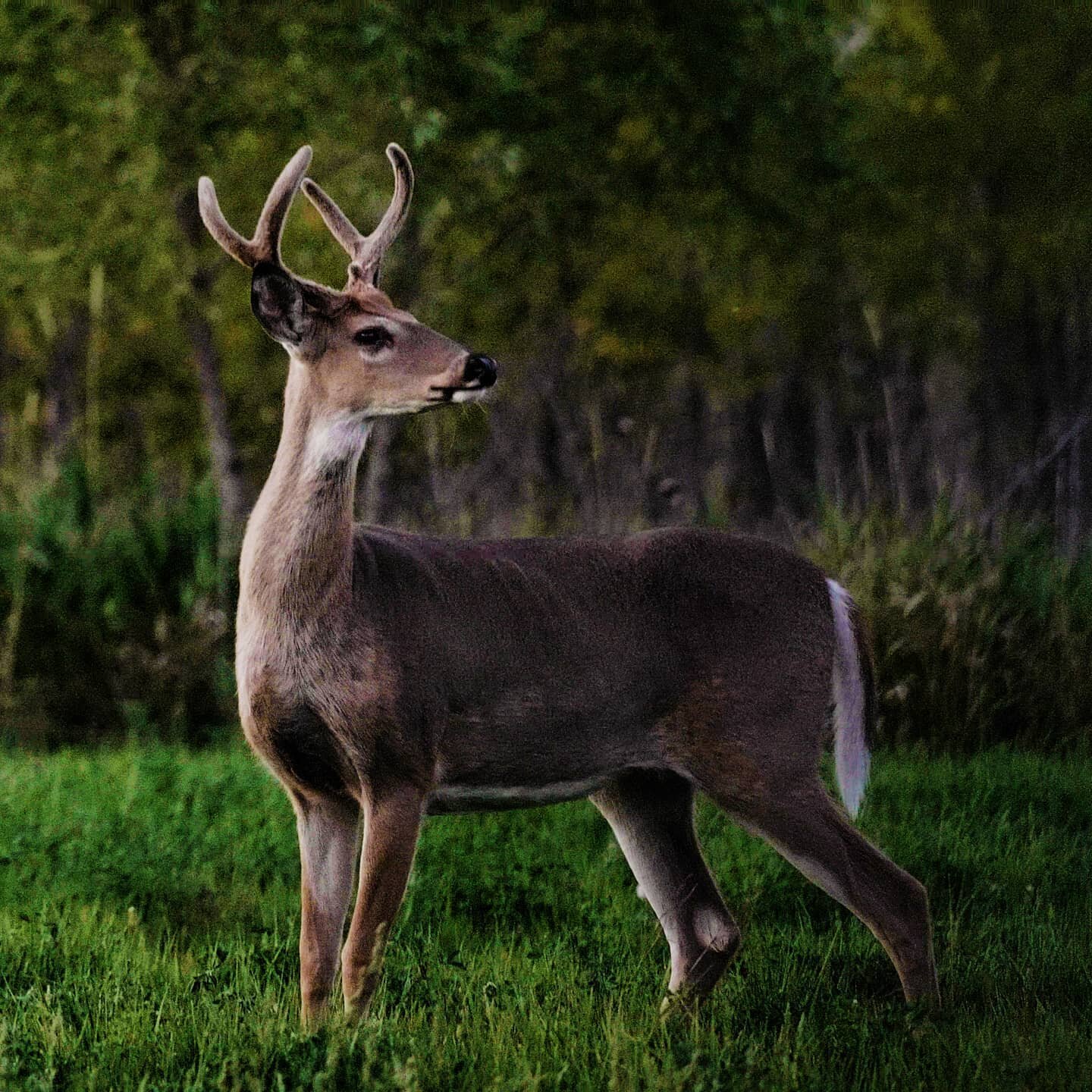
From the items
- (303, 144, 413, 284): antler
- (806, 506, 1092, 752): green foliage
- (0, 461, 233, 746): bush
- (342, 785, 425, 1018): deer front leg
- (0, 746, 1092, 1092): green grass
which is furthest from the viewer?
(0, 461, 233, 746): bush

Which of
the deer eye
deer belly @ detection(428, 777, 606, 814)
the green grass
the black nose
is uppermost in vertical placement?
the deer eye

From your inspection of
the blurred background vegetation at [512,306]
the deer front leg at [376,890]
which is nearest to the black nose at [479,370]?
the blurred background vegetation at [512,306]

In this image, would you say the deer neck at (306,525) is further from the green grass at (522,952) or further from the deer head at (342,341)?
the green grass at (522,952)

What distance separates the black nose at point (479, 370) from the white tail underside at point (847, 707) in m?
1.37

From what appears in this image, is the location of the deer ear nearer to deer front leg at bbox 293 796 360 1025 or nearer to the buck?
the buck

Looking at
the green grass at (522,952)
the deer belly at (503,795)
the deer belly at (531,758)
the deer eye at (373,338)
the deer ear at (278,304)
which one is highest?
the deer ear at (278,304)

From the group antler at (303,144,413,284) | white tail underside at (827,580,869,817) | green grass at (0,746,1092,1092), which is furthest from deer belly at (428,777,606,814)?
antler at (303,144,413,284)

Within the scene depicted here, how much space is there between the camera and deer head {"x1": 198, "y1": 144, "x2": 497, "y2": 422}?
4.59 meters

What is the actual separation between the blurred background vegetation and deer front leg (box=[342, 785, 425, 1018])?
1.40 metres

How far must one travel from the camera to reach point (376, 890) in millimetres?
4480

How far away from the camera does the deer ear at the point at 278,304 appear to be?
4.66m

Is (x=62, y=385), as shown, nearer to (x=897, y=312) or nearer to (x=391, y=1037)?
(x=897, y=312)

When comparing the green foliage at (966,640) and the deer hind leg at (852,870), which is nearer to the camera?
the deer hind leg at (852,870)

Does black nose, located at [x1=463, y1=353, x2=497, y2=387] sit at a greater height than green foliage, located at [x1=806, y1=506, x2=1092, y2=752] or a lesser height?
greater
